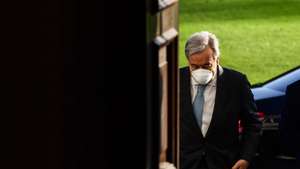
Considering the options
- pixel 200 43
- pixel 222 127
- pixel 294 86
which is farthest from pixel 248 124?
pixel 294 86

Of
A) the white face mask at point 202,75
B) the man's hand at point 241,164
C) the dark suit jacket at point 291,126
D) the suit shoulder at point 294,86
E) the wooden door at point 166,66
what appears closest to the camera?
the wooden door at point 166,66

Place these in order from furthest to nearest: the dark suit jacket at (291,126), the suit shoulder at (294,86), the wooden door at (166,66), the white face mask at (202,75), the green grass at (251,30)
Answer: the green grass at (251,30)
the suit shoulder at (294,86)
the dark suit jacket at (291,126)
the white face mask at (202,75)
the wooden door at (166,66)

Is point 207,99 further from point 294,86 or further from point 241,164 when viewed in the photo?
point 294,86

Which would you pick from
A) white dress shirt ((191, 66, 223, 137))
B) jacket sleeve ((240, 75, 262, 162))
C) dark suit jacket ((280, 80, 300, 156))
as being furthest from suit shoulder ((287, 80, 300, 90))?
white dress shirt ((191, 66, 223, 137))

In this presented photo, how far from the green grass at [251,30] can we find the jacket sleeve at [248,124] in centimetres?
1123

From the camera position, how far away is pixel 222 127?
7.46 meters

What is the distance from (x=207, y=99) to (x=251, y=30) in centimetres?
1726

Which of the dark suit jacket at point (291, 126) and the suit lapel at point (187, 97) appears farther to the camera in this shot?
the dark suit jacket at point (291, 126)

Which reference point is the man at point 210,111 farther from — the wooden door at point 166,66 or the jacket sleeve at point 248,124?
the wooden door at point 166,66

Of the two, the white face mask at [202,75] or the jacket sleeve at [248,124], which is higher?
the white face mask at [202,75]

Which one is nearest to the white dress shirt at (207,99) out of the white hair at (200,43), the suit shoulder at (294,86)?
the white hair at (200,43)

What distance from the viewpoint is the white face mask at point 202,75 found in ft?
24.3

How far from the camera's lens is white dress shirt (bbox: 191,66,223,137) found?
7484 mm

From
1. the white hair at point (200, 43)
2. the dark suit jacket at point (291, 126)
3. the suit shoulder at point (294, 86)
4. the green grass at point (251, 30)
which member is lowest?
the dark suit jacket at point (291, 126)
